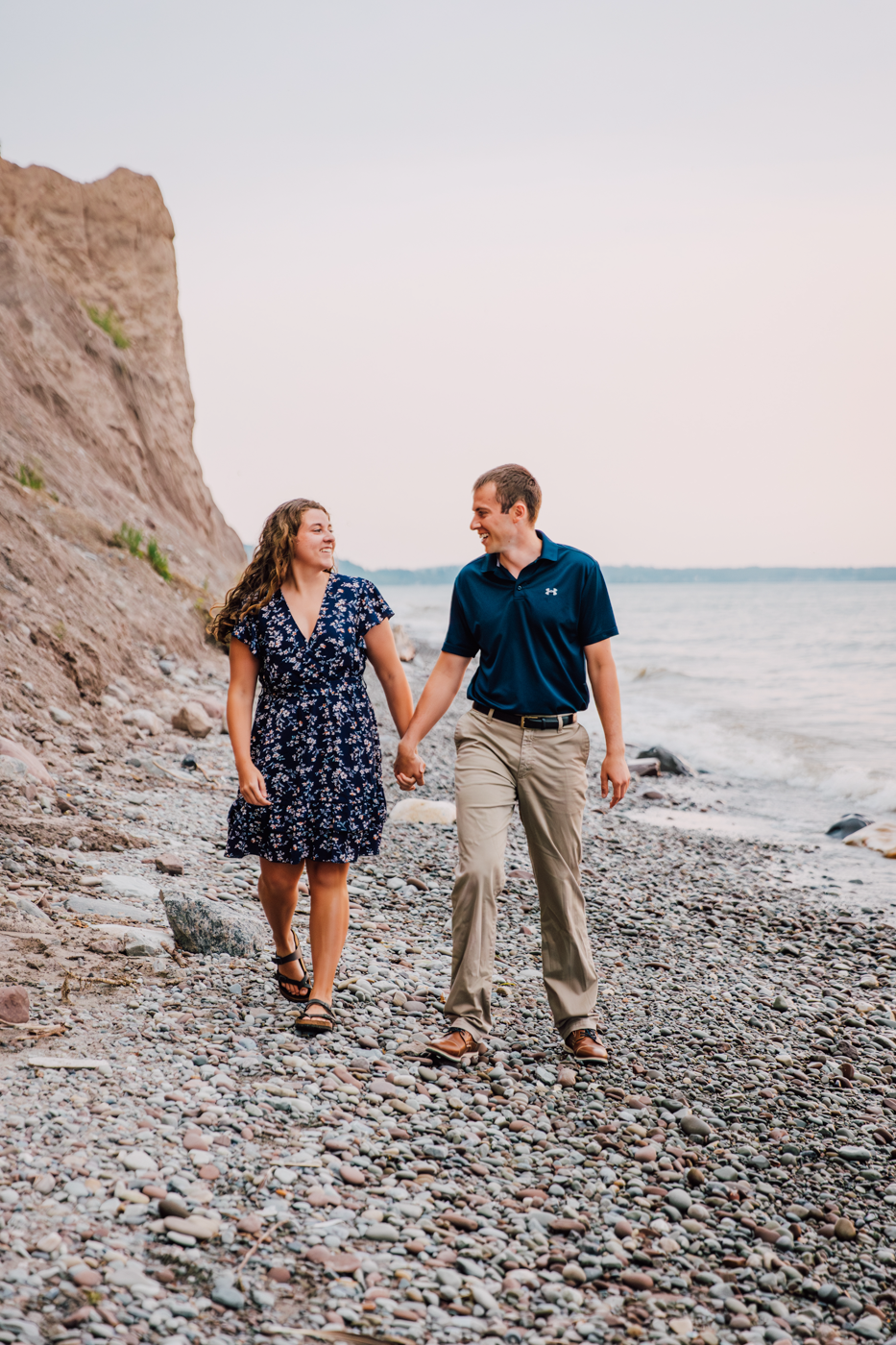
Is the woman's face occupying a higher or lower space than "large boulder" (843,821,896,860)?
higher

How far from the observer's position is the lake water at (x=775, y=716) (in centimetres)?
1282

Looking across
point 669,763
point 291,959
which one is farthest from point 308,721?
point 669,763

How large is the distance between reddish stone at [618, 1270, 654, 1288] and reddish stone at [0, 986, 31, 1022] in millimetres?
2387

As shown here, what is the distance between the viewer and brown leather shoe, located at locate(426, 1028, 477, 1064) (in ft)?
13.3

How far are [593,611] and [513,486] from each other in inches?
24.4

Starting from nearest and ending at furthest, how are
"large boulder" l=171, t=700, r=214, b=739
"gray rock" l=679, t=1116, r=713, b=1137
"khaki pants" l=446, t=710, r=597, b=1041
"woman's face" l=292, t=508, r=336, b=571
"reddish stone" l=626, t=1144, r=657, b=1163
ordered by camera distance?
"reddish stone" l=626, t=1144, r=657, b=1163
"gray rock" l=679, t=1116, r=713, b=1137
"khaki pants" l=446, t=710, r=597, b=1041
"woman's face" l=292, t=508, r=336, b=571
"large boulder" l=171, t=700, r=214, b=739

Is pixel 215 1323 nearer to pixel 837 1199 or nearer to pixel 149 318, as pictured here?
pixel 837 1199

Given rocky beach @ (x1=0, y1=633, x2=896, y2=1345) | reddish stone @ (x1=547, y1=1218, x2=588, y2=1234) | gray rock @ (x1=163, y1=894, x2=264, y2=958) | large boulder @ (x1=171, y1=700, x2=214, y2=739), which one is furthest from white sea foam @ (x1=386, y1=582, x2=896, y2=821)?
reddish stone @ (x1=547, y1=1218, x2=588, y2=1234)

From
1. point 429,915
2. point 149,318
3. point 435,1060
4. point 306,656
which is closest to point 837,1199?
point 435,1060

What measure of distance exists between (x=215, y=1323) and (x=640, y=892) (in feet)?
17.0

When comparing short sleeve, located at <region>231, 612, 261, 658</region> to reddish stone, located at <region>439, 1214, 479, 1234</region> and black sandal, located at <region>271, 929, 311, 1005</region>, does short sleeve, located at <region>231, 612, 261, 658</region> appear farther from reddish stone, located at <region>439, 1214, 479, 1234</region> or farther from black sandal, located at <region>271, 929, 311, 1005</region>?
reddish stone, located at <region>439, 1214, 479, 1234</region>

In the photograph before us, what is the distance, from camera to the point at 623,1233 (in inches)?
122

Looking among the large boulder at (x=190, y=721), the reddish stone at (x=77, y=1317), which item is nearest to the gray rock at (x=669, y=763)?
the large boulder at (x=190, y=721)

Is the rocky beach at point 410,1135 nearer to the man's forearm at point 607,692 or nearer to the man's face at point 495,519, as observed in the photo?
the man's forearm at point 607,692
